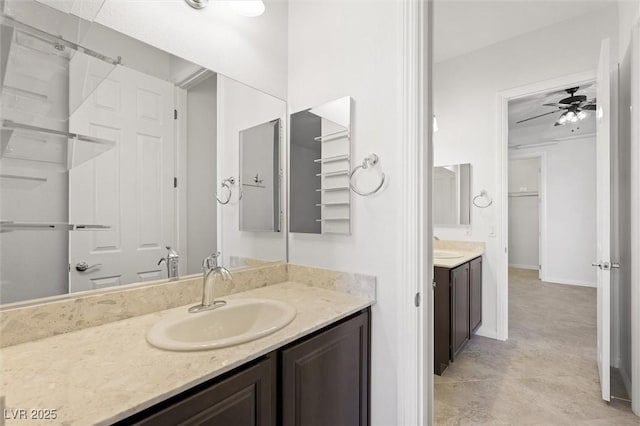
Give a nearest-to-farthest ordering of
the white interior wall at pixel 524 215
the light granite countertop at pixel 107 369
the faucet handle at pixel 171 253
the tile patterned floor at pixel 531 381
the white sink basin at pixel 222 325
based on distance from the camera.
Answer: the light granite countertop at pixel 107 369, the white sink basin at pixel 222 325, the faucet handle at pixel 171 253, the tile patterned floor at pixel 531 381, the white interior wall at pixel 524 215

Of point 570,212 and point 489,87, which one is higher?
point 489,87

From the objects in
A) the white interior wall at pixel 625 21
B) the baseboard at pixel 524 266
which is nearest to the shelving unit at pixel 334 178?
the white interior wall at pixel 625 21

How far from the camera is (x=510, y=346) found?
2.67m

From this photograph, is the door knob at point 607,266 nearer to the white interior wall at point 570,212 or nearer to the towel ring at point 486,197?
the towel ring at point 486,197

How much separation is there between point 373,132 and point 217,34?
88 cm

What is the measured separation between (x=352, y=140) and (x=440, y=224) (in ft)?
7.45

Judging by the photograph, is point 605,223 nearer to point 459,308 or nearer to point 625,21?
point 459,308

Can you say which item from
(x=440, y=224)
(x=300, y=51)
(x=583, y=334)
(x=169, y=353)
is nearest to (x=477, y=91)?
(x=440, y=224)

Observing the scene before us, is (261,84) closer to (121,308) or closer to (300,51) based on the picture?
(300,51)

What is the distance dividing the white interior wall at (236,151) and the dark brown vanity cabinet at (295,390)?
66 centimetres

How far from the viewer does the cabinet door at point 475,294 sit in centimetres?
261

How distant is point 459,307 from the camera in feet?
7.64

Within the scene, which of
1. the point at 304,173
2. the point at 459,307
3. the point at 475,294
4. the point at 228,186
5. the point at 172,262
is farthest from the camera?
the point at 475,294

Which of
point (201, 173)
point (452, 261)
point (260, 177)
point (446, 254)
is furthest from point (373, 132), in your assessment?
point (446, 254)
